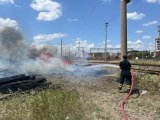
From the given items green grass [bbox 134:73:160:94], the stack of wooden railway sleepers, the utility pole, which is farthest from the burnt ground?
the utility pole

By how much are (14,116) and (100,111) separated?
2.81 meters

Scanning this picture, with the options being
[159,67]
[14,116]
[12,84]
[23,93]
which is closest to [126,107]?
[14,116]

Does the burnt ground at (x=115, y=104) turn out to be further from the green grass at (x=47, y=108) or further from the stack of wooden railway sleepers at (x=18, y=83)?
the stack of wooden railway sleepers at (x=18, y=83)

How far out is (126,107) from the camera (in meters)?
12.0

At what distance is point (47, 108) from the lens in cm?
1117

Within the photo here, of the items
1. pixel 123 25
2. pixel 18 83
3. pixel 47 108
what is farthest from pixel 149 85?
pixel 47 108

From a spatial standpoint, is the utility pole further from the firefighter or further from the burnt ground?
the burnt ground

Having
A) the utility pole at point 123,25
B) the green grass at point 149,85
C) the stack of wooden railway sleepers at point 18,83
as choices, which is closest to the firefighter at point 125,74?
the green grass at point 149,85

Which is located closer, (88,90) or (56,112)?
(56,112)

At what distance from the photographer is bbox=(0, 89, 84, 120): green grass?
10500 millimetres

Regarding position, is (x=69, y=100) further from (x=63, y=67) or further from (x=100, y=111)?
(x=63, y=67)

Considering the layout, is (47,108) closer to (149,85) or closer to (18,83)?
(18,83)

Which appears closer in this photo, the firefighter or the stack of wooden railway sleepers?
the firefighter

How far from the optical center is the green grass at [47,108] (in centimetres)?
1050
